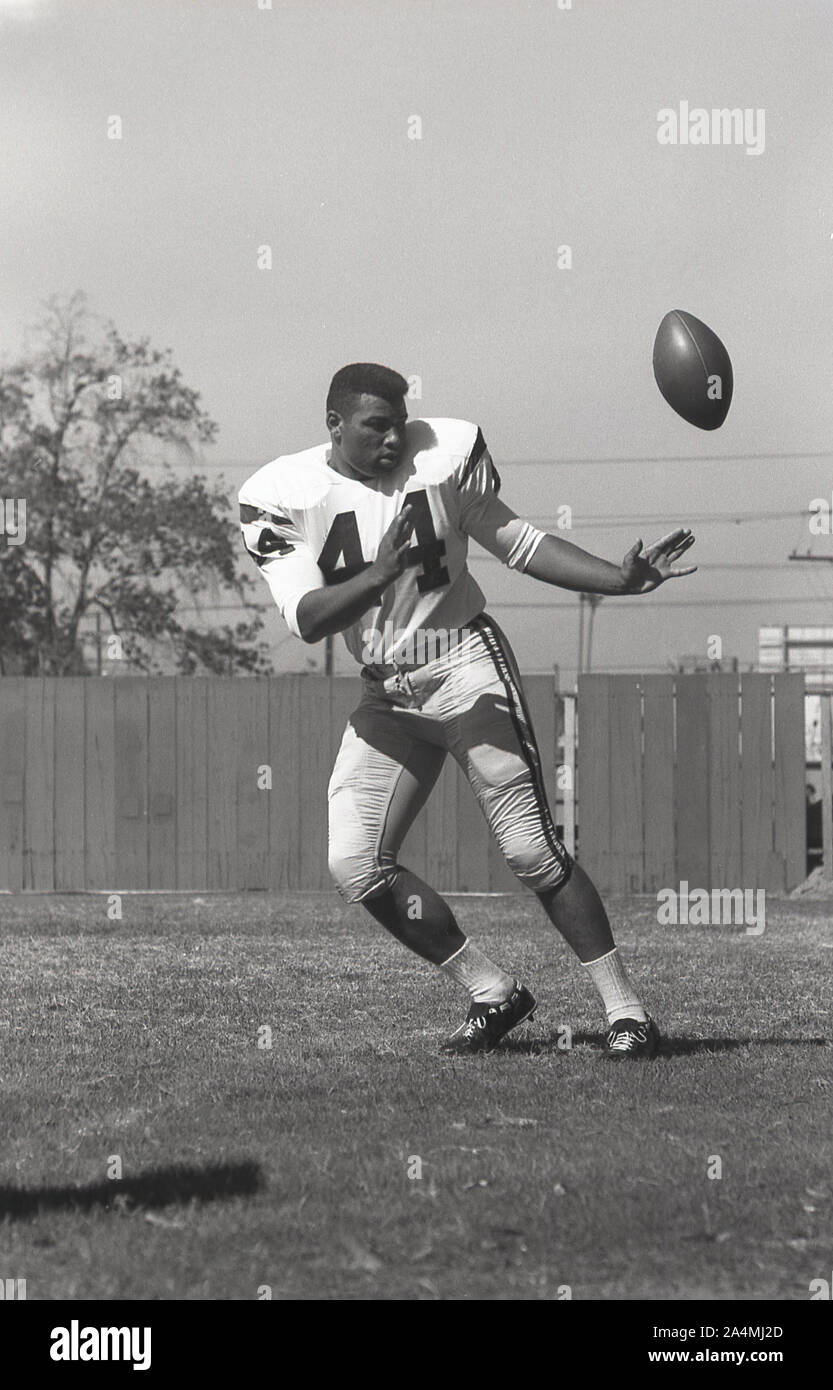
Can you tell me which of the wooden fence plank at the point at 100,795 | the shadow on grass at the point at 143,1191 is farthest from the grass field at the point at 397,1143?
the wooden fence plank at the point at 100,795

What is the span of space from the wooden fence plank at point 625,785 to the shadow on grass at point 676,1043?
949 centimetres

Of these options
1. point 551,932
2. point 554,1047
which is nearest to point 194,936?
point 551,932

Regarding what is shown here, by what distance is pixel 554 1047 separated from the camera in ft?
17.9

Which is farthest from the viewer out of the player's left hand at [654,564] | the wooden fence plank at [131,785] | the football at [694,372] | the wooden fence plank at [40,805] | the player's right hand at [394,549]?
the wooden fence plank at [40,805]

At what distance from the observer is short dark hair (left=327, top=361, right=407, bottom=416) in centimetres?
524

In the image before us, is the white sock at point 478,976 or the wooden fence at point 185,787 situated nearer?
the white sock at point 478,976

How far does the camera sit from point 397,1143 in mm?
4070

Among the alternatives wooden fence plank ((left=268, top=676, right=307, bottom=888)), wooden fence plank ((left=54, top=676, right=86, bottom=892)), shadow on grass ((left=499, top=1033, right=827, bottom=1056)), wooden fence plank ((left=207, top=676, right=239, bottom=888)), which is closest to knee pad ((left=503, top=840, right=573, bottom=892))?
shadow on grass ((left=499, top=1033, right=827, bottom=1056))

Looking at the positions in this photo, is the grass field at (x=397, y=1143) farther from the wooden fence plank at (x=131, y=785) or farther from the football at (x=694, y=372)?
the wooden fence plank at (x=131, y=785)

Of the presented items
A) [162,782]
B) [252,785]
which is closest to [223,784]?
[252,785]

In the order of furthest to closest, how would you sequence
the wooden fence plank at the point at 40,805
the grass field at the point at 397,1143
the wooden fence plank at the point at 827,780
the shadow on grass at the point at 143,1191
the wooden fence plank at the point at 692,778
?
1. the wooden fence plank at the point at 40,805
2. the wooden fence plank at the point at 692,778
3. the wooden fence plank at the point at 827,780
4. the shadow on grass at the point at 143,1191
5. the grass field at the point at 397,1143

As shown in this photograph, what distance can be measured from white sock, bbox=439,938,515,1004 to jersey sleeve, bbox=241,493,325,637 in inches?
48.4

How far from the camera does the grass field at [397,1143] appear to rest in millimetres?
3131
